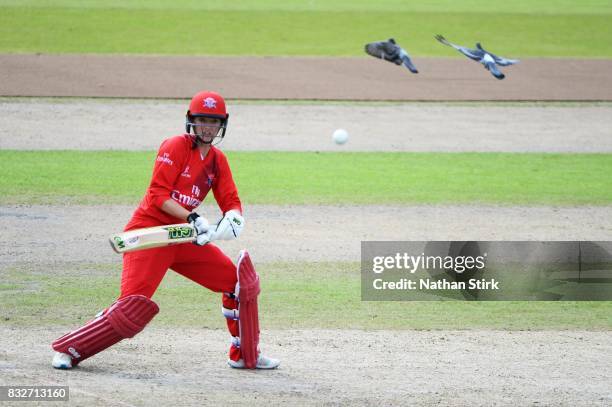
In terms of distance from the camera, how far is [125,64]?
25.2 metres

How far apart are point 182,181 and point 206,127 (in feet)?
1.34

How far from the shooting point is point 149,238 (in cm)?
697

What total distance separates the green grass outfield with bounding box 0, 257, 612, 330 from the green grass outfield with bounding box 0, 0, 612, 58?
17.7m

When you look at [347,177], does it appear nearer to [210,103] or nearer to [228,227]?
[210,103]

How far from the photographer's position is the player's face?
24.0 ft

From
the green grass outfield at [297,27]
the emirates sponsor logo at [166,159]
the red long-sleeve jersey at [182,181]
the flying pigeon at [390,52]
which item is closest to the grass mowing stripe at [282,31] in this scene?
the green grass outfield at [297,27]

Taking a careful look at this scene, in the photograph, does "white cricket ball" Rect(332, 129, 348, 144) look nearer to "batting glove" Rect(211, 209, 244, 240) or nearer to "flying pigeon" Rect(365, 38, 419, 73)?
"flying pigeon" Rect(365, 38, 419, 73)

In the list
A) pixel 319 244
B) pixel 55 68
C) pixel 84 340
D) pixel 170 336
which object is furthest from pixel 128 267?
pixel 55 68

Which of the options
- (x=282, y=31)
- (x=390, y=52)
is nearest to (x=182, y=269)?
(x=390, y=52)

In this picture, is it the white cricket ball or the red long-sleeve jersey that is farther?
the white cricket ball

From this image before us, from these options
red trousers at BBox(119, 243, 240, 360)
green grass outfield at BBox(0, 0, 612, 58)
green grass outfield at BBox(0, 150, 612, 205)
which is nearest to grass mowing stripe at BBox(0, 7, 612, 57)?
green grass outfield at BBox(0, 0, 612, 58)

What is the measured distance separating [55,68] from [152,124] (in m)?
6.24

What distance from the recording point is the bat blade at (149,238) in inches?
273

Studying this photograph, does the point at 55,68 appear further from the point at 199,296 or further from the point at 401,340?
the point at 401,340
